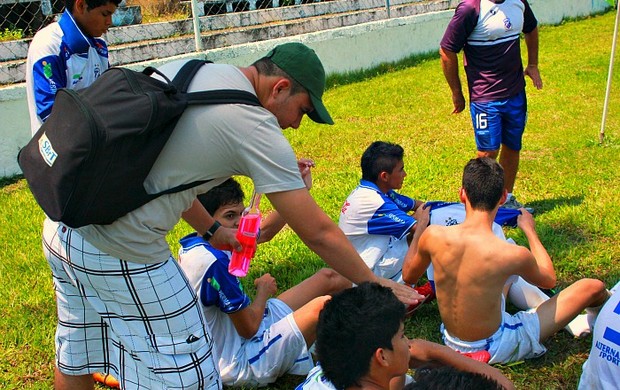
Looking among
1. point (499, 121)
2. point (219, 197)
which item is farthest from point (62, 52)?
point (499, 121)

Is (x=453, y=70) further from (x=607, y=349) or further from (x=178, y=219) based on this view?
(x=178, y=219)

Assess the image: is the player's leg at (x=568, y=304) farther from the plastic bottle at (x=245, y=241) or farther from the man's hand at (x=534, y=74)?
the man's hand at (x=534, y=74)

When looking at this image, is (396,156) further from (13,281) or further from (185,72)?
(13,281)

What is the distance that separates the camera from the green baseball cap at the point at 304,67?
2.21m

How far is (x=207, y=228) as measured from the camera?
2891mm

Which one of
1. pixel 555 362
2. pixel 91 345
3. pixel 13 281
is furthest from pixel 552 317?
pixel 13 281

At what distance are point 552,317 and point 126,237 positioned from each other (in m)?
2.16

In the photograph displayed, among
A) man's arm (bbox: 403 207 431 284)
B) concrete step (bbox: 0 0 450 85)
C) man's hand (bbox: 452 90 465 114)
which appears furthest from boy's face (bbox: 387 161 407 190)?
concrete step (bbox: 0 0 450 85)

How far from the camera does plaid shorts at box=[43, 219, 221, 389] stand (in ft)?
7.52

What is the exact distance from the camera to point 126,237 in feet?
7.29

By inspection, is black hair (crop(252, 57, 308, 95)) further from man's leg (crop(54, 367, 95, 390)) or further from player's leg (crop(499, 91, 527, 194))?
player's leg (crop(499, 91, 527, 194))

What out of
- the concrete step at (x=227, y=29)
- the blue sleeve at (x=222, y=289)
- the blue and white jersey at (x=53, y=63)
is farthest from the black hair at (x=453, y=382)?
the concrete step at (x=227, y=29)

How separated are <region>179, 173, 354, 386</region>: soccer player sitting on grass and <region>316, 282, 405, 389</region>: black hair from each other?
68 centimetres

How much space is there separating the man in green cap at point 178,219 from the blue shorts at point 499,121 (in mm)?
2952
